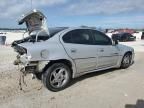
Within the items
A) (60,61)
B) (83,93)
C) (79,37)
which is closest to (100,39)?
(79,37)

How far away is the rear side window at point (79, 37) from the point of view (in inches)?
254

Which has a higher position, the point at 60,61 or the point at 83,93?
the point at 60,61

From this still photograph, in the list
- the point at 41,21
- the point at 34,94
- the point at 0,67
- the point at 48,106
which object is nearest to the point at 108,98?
the point at 48,106

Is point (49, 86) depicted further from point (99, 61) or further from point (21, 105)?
point (99, 61)

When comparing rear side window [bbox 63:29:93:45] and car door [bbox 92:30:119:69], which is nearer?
rear side window [bbox 63:29:93:45]

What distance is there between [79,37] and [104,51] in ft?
3.69

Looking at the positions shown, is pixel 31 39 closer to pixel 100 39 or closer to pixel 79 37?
pixel 79 37

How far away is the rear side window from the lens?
21.2ft

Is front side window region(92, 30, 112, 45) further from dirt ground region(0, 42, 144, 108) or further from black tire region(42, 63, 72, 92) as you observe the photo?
black tire region(42, 63, 72, 92)

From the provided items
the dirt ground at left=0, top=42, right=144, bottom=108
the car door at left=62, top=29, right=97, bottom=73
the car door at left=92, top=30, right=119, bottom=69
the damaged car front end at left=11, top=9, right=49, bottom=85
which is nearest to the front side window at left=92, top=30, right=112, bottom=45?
the car door at left=92, top=30, right=119, bottom=69

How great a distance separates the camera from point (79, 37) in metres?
6.75

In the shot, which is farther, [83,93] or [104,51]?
[104,51]

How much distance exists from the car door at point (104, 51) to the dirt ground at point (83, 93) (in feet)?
1.50

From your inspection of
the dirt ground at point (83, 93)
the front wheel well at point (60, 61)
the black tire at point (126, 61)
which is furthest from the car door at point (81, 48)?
the black tire at point (126, 61)
